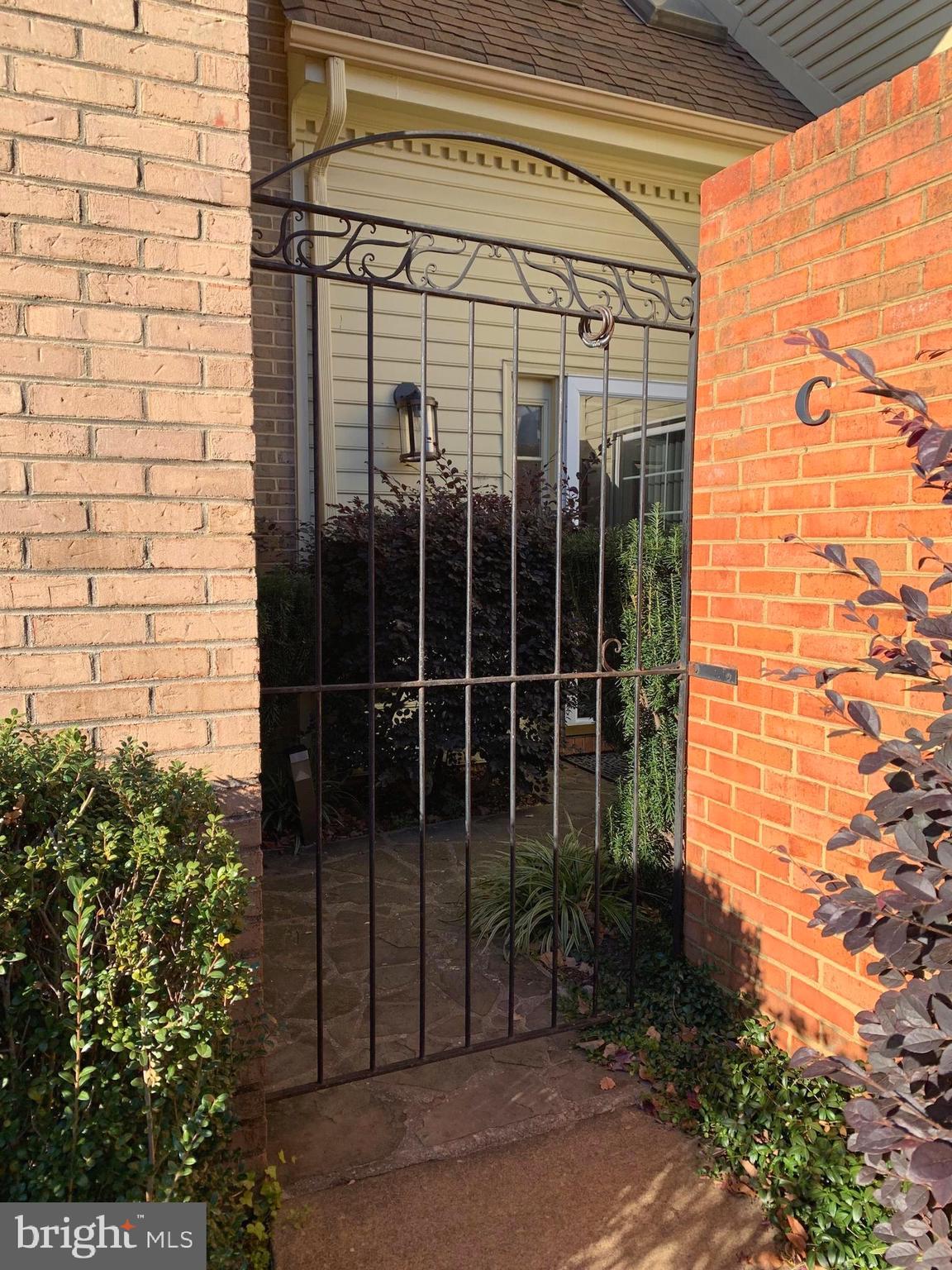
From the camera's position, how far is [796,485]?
2.43 metres

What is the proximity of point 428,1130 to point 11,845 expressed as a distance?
150 centimetres

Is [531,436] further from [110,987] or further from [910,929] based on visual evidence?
[110,987]

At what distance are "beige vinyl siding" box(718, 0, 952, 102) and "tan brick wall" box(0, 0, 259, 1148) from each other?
18.1ft

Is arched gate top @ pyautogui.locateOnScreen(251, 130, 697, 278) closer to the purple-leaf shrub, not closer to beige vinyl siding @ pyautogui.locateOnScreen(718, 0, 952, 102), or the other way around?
the purple-leaf shrub

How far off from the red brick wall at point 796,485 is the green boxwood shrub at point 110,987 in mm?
1588

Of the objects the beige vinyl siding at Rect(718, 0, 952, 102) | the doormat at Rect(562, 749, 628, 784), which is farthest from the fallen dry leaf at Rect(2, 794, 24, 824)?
the beige vinyl siding at Rect(718, 0, 952, 102)

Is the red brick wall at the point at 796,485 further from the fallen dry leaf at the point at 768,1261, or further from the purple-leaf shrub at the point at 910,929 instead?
the purple-leaf shrub at the point at 910,929

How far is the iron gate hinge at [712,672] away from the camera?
2715 millimetres

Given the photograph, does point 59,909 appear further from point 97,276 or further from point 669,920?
point 669,920

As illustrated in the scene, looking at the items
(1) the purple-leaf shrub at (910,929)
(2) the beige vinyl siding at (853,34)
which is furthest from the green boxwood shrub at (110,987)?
(2) the beige vinyl siding at (853,34)

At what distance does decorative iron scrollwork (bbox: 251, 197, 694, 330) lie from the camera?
231 cm

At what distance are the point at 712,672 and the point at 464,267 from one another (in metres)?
2.98

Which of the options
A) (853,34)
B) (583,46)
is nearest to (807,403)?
(583,46)

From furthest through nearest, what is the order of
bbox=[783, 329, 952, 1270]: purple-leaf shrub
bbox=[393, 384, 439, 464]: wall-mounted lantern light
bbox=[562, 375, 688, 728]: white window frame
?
bbox=[562, 375, 688, 728]: white window frame → bbox=[393, 384, 439, 464]: wall-mounted lantern light → bbox=[783, 329, 952, 1270]: purple-leaf shrub
